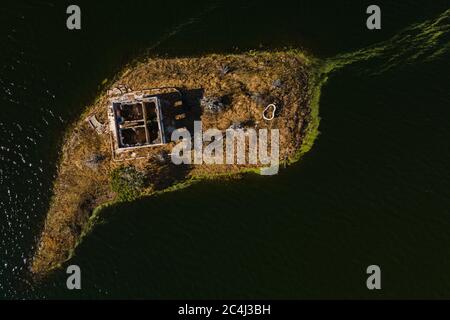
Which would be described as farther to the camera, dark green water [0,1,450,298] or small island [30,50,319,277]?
small island [30,50,319,277]

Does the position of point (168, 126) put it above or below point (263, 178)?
above

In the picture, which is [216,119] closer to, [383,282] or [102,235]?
[102,235]

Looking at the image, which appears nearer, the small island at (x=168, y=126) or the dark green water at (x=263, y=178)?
the dark green water at (x=263, y=178)
